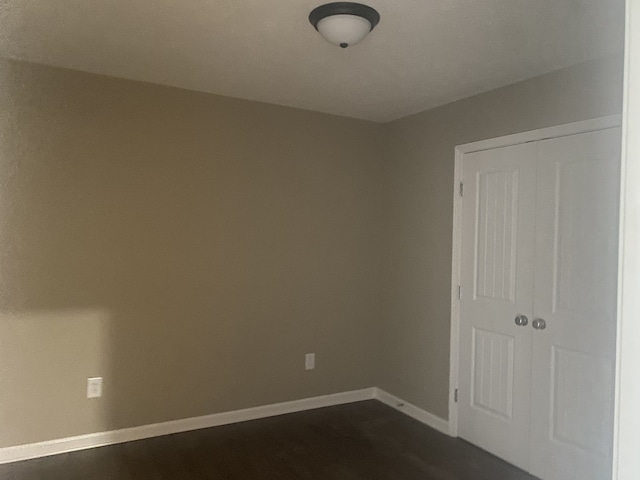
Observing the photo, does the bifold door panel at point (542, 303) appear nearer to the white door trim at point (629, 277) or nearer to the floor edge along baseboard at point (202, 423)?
the floor edge along baseboard at point (202, 423)

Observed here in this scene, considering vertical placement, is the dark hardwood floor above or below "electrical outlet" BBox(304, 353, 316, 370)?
below

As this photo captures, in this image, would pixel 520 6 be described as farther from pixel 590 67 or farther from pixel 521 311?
pixel 521 311

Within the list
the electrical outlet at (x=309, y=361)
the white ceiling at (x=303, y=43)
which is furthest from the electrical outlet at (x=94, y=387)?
the white ceiling at (x=303, y=43)

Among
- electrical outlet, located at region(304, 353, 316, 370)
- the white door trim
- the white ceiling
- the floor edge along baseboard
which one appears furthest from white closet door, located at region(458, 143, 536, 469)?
the white door trim

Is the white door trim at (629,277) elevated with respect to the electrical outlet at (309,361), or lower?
elevated

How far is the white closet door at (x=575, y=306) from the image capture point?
258 cm

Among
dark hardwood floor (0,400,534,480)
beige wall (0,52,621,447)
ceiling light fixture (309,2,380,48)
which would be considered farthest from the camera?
beige wall (0,52,621,447)

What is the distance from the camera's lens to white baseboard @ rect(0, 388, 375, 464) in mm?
2982

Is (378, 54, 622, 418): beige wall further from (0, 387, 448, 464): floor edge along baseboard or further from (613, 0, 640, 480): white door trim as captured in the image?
(613, 0, 640, 480): white door trim

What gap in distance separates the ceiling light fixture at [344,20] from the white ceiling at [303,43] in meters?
0.06

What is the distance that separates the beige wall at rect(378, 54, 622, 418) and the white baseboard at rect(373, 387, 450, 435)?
5cm

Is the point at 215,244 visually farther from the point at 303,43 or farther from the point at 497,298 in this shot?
the point at 497,298

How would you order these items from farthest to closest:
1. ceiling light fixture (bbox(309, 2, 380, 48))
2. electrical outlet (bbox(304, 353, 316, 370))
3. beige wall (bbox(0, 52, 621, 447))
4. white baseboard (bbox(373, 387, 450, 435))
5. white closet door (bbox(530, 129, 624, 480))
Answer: electrical outlet (bbox(304, 353, 316, 370)) → white baseboard (bbox(373, 387, 450, 435)) → beige wall (bbox(0, 52, 621, 447)) → white closet door (bbox(530, 129, 624, 480)) → ceiling light fixture (bbox(309, 2, 380, 48))

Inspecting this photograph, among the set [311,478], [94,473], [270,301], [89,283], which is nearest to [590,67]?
[270,301]
